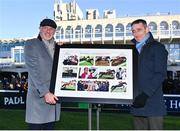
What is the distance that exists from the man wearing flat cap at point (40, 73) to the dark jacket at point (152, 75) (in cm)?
98

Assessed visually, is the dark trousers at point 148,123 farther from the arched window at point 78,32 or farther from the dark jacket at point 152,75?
the arched window at point 78,32

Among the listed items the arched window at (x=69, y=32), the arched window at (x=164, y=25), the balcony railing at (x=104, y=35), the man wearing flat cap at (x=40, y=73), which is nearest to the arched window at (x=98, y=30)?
the balcony railing at (x=104, y=35)

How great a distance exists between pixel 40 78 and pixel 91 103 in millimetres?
657

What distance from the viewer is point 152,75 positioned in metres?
4.93

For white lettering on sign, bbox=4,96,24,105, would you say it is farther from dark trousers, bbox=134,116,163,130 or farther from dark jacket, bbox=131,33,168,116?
dark jacket, bbox=131,33,168,116

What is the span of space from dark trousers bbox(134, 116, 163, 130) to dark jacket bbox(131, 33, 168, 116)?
7cm

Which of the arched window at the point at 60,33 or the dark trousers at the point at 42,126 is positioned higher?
the arched window at the point at 60,33

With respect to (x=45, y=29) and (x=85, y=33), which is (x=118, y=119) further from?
(x=85, y=33)

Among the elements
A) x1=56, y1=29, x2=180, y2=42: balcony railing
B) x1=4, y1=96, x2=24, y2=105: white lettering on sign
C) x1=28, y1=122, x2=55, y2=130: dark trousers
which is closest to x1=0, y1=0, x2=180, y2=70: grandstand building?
x1=56, y1=29, x2=180, y2=42: balcony railing

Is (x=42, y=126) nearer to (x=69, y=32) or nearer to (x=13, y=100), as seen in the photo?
(x=13, y=100)

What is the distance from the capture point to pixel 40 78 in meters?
5.14

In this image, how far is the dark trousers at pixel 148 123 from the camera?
502 centimetres

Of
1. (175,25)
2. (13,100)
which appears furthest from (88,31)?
(13,100)

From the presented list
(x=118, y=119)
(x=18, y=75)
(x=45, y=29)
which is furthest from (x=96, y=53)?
(x=18, y=75)
